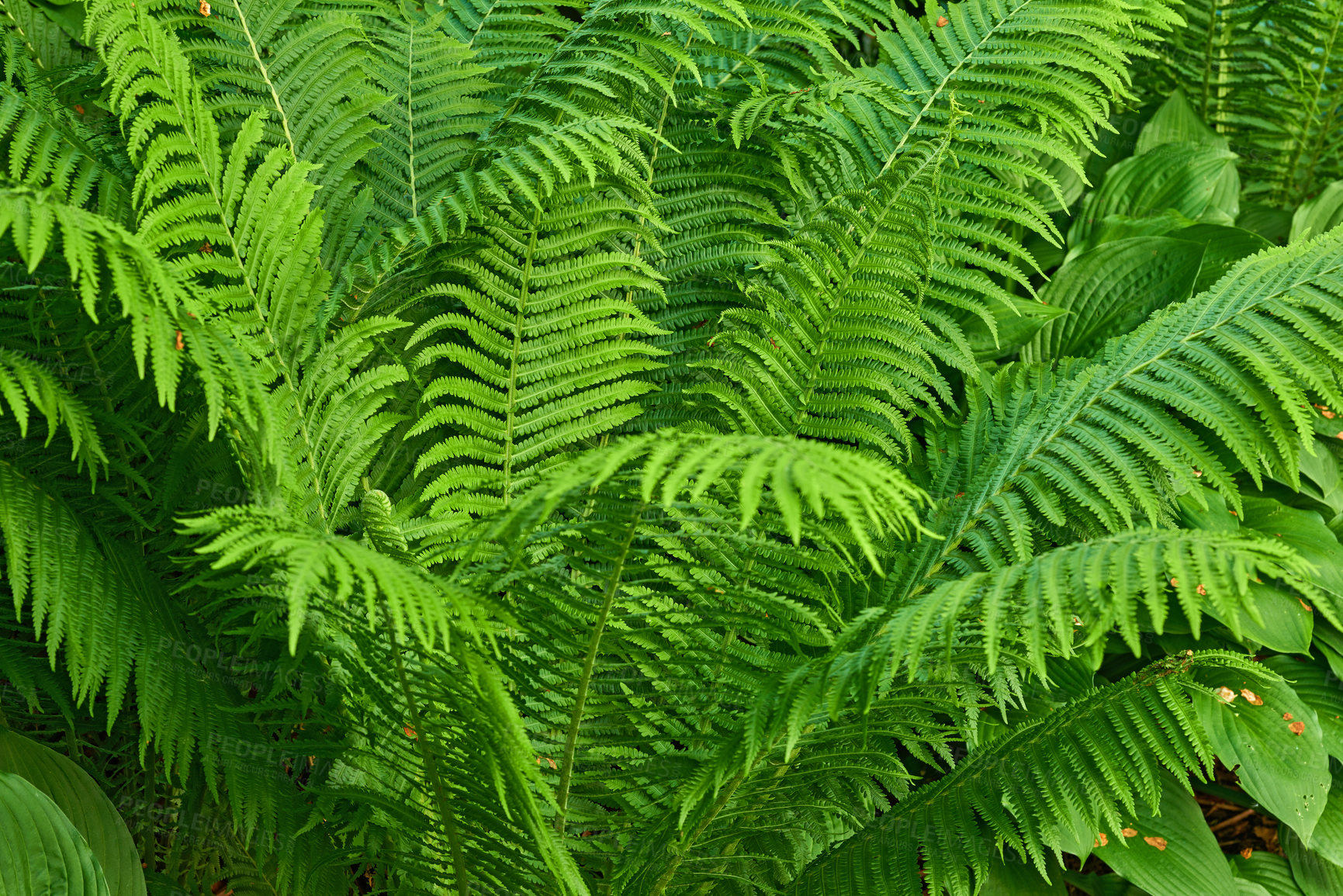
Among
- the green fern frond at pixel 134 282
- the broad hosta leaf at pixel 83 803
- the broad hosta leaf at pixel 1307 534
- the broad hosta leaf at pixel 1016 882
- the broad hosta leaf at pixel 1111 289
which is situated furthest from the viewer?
the broad hosta leaf at pixel 1111 289

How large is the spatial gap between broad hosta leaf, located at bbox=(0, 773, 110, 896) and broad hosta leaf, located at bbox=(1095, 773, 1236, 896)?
4.27 ft

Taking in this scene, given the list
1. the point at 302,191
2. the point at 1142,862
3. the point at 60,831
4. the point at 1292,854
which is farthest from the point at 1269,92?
the point at 60,831

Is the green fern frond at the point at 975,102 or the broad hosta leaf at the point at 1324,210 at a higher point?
the broad hosta leaf at the point at 1324,210

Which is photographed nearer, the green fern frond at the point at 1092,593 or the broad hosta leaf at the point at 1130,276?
the green fern frond at the point at 1092,593

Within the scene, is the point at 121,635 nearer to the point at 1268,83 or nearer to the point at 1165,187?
the point at 1165,187

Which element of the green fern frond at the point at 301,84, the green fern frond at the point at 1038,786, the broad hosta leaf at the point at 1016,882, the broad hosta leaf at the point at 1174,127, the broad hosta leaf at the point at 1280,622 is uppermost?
the broad hosta leaf at the point at 1174,127

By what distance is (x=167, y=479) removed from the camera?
3.78ft

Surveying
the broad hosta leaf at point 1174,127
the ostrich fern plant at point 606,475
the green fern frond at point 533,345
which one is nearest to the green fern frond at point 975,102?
the ostrich fern plant at point 606,475

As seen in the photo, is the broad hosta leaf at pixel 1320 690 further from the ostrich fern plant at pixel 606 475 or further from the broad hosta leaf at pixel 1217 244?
the broad hosta leaf at pixel 1217 244

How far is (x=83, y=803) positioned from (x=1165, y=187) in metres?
2.12

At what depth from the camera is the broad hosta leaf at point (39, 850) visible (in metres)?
0.96

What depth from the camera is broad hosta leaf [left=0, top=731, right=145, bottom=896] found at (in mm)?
1133

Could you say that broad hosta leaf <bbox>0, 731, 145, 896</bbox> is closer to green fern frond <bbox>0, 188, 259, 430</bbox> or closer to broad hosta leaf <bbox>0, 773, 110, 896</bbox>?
broad hosta leaf <bbox>0, 773, 110, 896</bbox>

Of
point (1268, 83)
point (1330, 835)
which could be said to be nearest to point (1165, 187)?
point (1268, 83)
